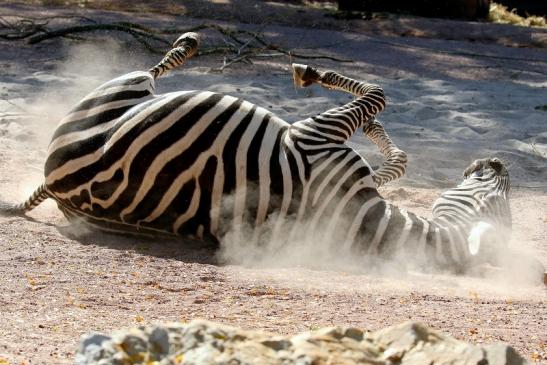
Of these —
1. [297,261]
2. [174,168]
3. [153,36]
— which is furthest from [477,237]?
[153,36]

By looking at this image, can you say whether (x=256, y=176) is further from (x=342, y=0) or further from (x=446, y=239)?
(x=342, y=0)

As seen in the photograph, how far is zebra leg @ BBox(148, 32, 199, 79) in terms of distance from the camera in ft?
21.6

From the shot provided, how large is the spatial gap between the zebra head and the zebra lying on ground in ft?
0.07

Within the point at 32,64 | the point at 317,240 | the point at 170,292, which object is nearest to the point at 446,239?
the point at 317,240

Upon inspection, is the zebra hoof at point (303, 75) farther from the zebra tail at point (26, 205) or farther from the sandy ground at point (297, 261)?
the zebra tail at point (26, 205)

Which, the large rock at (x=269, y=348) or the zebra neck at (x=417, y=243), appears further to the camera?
the zebra neck at (x=417, y=243)

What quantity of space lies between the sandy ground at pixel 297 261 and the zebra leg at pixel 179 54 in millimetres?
1122

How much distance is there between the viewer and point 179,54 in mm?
6793

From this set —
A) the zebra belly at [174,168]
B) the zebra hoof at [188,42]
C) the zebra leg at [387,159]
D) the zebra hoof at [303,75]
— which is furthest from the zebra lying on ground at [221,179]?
the zebra hoof at [188,42]

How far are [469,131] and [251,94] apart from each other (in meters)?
1.98

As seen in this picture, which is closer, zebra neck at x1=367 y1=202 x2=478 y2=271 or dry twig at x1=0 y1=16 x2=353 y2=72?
zebra neck at x1=367 y1=202 x2=478 y2=271

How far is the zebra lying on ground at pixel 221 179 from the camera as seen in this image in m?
5.33

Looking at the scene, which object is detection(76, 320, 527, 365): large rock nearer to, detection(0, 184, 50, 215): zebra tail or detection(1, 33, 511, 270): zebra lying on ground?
detection(1, 33, 511, 270): zebra lying on ground

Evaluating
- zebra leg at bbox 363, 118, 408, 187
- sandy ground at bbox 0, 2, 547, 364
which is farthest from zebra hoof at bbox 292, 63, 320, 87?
sandy ground at bbox 0, 2, 547, 364
